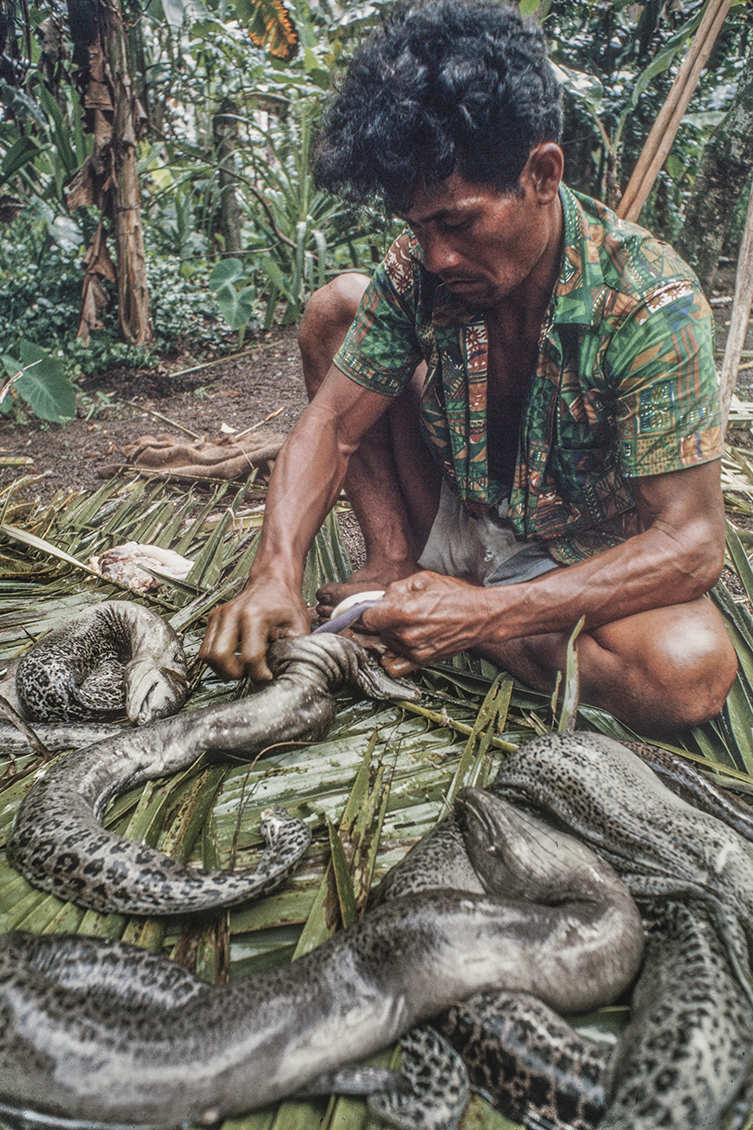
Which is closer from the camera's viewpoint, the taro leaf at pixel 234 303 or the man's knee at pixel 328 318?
the man's knee at pixel 328 318

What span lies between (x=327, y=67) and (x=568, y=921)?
8543 mm

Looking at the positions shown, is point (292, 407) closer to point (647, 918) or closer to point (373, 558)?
point (373, 558)

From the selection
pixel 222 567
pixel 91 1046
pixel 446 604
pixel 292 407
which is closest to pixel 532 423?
pixel 446 604

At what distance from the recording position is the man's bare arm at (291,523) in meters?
2.26

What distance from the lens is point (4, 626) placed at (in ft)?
9.14

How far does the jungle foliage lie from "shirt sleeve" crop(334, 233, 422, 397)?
399 centimetres

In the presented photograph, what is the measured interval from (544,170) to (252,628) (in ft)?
5.02

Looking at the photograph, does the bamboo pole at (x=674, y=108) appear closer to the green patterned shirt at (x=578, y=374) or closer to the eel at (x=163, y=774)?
the green patterned shirt at (x=578, y=374)

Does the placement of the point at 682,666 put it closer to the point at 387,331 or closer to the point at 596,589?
the point at 596,589

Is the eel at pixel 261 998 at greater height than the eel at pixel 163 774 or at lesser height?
greater

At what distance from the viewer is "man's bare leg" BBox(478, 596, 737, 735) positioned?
2.27 metres

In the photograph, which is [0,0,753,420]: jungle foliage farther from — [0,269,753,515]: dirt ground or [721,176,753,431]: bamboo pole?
[721,176,753,431]: bamboo pole

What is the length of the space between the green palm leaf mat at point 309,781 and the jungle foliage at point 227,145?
3.54 meters

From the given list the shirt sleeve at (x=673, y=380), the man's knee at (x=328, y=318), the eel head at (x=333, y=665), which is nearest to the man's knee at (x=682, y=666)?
the shirt sleeve at (x=673, y=380)
